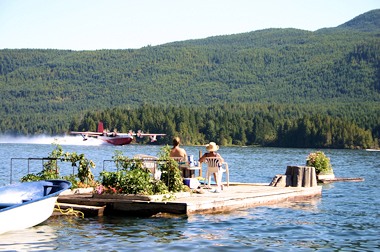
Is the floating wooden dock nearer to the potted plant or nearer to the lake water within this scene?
the lake water

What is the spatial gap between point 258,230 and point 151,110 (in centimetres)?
17166

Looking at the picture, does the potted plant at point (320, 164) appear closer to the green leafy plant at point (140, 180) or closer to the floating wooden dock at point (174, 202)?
the floating wooden dock at point (174, 202)

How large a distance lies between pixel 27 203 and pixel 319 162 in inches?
1036

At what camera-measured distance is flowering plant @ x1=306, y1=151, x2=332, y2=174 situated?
4381 cm

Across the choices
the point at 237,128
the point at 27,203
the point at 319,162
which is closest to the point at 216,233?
the point at 27,203

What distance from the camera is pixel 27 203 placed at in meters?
20.2

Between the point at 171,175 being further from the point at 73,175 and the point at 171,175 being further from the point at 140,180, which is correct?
the point at 73,175

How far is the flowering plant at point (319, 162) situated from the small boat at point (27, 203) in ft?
75.5

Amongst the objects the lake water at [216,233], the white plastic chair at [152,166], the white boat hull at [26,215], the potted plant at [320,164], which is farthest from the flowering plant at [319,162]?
the white boat hull at [26,215]

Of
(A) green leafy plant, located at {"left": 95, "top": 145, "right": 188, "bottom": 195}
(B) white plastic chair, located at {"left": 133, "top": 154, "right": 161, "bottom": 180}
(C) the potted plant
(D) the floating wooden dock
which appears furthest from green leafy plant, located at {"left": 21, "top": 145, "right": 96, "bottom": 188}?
(C) the potted plant

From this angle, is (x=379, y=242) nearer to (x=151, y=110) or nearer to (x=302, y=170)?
(x=302, y=170)

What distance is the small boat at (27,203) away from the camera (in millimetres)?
19797

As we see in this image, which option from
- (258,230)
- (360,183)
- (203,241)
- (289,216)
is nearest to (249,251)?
(203,241)

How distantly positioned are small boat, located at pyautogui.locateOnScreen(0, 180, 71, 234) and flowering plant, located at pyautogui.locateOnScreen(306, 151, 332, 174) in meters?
23.0
